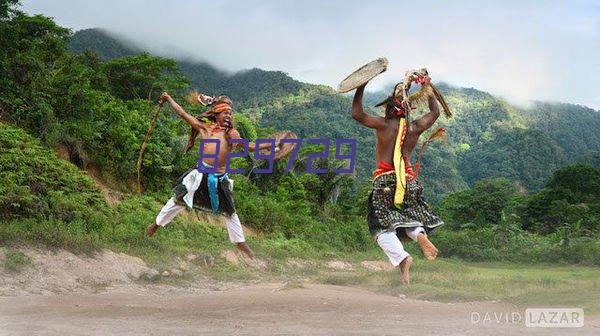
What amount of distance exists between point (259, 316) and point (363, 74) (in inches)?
112

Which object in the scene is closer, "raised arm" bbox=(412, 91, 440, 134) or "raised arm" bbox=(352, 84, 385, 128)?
"raised arm" bbox=(352, 84, 385, 128)

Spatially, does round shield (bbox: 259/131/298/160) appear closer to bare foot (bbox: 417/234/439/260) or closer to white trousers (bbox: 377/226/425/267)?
white trousers (bbox: 377/226/425/267)

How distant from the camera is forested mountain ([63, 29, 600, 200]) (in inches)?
2237

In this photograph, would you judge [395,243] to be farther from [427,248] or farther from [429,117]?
[429,117]

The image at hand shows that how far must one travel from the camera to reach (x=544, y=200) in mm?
35906

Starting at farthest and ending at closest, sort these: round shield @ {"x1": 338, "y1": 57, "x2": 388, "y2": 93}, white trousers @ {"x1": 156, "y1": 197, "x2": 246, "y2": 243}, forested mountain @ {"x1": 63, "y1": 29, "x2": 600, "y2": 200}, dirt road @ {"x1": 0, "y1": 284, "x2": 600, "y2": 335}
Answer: forested mountain @ {"x1": 63, "y1": 29, "x2": 600, "y2": 200}, white trousers @ {"x1": 156, "y1": 197, "x2": 246, "y2": 243}, round shield @ {"x1": 338, "y1": 57, "x2": 388, "y2": 93}, dirt road @ {"x1": 0, "y1": 284, "x2": 600, "y2": 335}

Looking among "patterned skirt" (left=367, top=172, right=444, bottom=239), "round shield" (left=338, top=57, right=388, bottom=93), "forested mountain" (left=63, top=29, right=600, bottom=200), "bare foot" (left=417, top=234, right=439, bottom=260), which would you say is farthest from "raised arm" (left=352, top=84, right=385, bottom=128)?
"forested mountain" (left=63, top=29, right=600, bottom=200)

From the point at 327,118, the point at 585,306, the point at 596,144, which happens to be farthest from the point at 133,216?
the point at 596,144

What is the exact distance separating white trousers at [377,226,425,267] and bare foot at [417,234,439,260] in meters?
0.08

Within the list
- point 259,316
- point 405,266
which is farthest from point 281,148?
point 259,316

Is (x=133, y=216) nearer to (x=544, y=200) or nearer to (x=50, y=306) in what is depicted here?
(x=50, y=306)

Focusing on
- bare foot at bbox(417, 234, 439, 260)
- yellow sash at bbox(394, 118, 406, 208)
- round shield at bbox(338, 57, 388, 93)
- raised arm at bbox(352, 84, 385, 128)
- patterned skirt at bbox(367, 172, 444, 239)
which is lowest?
bare foot at bbox(417, 234, 439, 260)

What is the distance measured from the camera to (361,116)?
628cm

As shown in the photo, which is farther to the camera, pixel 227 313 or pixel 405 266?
pixel 405 266
